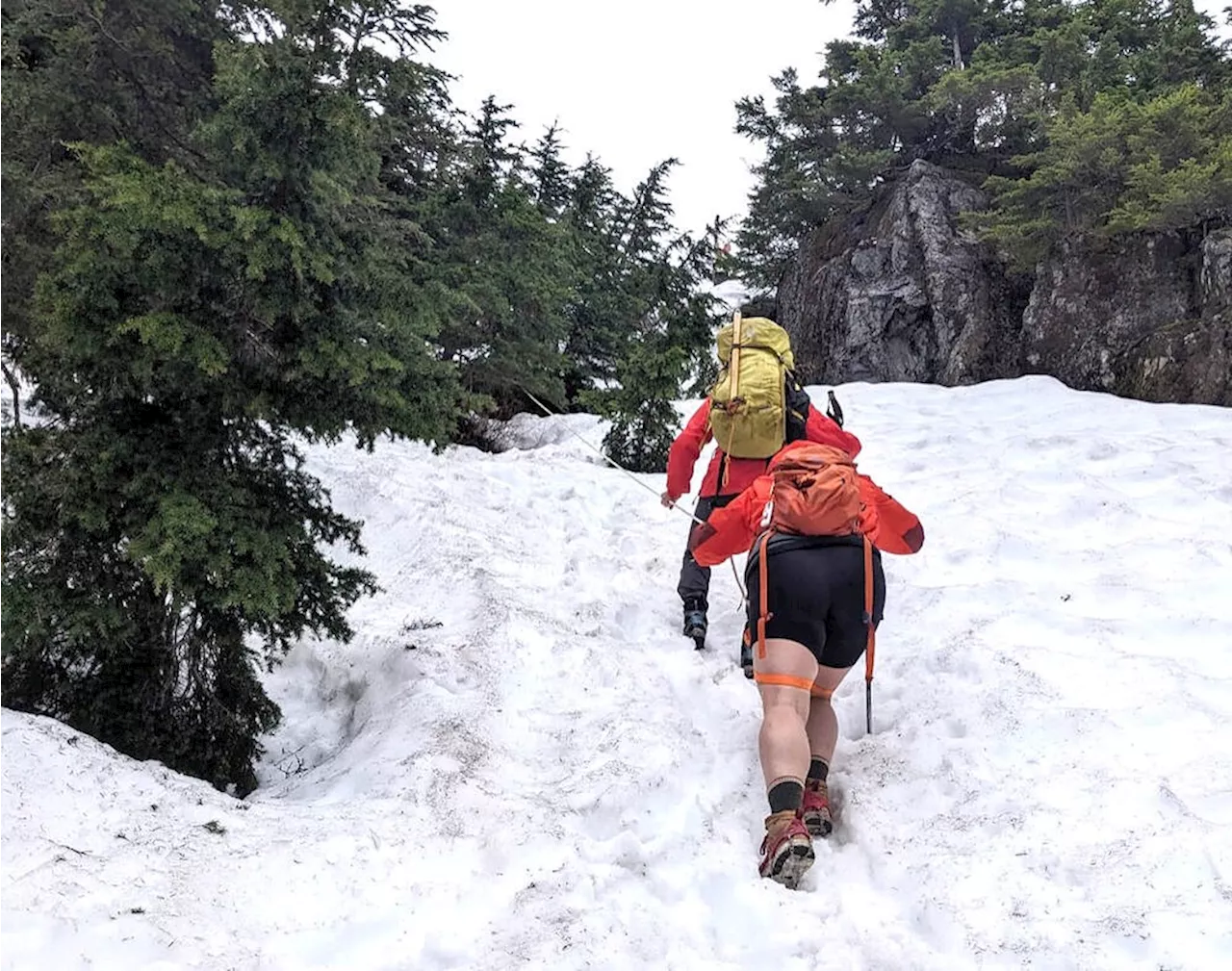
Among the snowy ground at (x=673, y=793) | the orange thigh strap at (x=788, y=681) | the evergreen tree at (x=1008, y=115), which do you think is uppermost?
the evergreen tree at (x=1008, y=115)

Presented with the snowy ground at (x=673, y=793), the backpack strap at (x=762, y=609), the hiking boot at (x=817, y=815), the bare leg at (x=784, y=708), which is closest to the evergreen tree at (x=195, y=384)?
the snowy ground at (x=673, y=793)

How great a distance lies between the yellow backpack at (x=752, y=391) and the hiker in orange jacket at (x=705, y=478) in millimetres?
126

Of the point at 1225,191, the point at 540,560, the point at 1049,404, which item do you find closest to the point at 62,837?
the point at 540,560

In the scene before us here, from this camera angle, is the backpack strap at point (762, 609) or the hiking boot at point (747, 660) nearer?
the backpack strap at point (762, 609)

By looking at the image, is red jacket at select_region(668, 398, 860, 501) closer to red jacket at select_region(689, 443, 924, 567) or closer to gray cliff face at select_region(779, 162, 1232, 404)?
red jacket at select_region(689, 443, 924, 567)

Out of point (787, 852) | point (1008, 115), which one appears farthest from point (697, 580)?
point (1008, 115)

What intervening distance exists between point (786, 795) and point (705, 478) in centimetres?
304

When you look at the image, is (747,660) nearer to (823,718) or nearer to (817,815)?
(823,718)

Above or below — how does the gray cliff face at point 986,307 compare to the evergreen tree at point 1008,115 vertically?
below

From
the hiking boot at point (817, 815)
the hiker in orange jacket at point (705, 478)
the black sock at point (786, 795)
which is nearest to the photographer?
the black sock at point (786, 795)

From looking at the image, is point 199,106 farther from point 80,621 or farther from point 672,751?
point 672,751

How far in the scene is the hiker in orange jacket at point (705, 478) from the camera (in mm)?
5895

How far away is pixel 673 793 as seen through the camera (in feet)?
13.7

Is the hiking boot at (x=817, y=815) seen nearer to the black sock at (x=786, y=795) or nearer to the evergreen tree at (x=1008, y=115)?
the black sock at (x=786, y=795)
